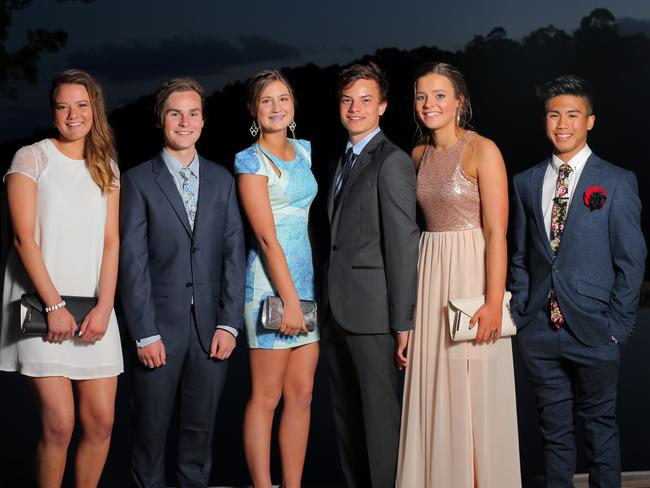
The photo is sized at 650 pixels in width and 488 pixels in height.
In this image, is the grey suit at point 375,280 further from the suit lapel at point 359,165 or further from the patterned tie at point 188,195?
the patterned tie at point 188,195

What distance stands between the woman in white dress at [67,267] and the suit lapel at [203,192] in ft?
0.91

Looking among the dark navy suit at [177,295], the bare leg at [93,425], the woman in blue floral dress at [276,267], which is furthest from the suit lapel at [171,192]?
the bare leg at [93,425]

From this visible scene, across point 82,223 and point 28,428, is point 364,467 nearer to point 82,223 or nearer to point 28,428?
point 82,223

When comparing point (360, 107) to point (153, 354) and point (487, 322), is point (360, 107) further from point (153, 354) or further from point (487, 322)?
point (153, 354)

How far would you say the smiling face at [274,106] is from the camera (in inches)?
132

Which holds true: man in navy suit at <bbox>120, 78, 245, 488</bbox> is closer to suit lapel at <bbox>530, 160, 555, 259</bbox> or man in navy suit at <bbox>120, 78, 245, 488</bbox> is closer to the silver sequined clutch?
the silver sequined clutch

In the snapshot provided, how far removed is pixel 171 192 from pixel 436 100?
38.1 inches

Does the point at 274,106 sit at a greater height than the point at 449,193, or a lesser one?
greater

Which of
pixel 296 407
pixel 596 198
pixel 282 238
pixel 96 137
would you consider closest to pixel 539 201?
pixel 596 198

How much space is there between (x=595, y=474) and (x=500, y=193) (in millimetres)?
1082

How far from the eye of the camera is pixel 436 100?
10.9ft

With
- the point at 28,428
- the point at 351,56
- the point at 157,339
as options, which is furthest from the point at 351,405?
the point at 351,56

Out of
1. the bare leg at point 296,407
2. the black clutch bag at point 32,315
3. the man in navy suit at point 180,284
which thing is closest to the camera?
the black clutch bag at point 32,315

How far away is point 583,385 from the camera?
11.2ft
